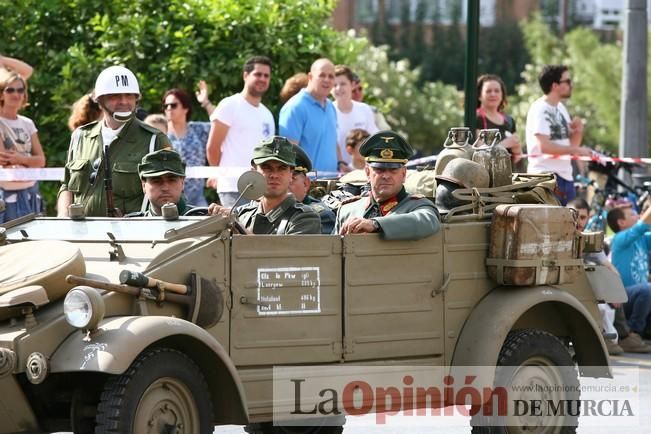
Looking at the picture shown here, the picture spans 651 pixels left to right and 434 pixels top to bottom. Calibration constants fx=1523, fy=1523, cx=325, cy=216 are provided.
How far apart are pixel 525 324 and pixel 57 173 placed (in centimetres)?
513

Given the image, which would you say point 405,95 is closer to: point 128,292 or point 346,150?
point 346,150

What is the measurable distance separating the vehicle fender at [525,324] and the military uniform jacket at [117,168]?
94.1 inches

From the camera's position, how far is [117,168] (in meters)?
9.42

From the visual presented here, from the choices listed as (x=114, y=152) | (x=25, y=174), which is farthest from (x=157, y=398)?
(x=25, y=174)

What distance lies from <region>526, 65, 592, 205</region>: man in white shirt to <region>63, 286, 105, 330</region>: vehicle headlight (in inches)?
321

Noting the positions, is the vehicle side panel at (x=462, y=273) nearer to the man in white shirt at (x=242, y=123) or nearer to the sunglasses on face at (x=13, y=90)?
the man in white shirt at (x=242, y=123)

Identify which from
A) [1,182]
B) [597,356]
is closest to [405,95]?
[1,182]

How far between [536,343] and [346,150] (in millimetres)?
6121

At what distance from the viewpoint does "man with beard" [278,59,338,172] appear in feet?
43.2

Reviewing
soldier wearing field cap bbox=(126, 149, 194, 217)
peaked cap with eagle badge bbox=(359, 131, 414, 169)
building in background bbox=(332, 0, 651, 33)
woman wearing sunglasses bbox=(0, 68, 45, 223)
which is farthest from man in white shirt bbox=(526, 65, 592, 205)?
building in background bbox=(332, 0, 651, 33)

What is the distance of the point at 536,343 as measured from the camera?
855 cm

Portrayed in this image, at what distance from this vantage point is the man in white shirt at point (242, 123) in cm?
1296

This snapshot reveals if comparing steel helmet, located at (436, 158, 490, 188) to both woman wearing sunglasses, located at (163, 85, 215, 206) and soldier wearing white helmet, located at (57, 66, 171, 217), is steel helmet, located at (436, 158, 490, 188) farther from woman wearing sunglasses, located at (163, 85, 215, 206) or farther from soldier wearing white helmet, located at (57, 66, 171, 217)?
woman wearing sunglasses, located at (163, 85, 215, 206)

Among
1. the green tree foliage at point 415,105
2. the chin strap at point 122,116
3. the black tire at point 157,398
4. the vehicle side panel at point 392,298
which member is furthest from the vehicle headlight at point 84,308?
the green tree foliage at point 415,105
